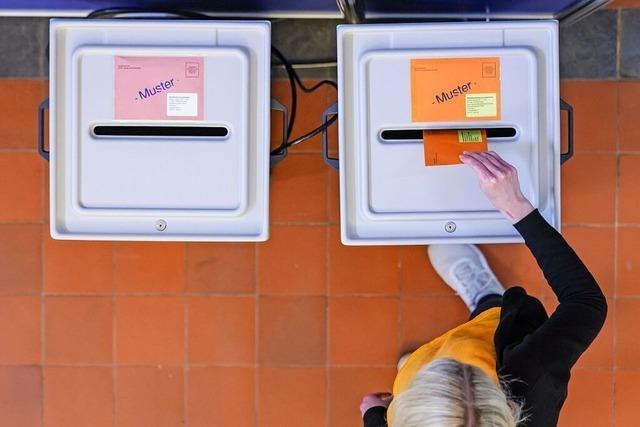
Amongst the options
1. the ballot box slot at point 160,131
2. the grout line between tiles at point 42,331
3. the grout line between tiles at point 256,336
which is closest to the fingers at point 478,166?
the ballot box slot at point 160,131

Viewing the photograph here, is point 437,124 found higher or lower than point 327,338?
higher

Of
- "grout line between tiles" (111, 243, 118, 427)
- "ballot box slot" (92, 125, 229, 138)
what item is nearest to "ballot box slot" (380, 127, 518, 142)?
"ballot box slot" (92, 125, 229, 138)

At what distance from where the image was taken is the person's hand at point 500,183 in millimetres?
1191

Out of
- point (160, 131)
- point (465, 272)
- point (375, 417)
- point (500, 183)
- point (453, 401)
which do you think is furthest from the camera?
point (465, 272)

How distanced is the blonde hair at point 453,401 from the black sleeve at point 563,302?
14 centimetres

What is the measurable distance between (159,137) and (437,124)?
Answer: 1.79 feet

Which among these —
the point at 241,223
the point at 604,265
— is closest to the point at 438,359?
the point at 241,223

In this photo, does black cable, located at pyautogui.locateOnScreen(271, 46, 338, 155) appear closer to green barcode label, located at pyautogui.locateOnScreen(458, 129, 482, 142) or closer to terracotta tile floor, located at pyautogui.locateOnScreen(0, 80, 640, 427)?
terracotta tile floor, located at pyautogui.locateOnScreen(0, 80, 640, 427)

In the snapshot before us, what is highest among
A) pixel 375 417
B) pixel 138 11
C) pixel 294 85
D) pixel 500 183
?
pixel 138 11

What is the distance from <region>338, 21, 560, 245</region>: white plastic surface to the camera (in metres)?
1.26

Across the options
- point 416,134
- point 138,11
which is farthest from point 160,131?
point 416,134

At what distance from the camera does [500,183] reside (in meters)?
1.19

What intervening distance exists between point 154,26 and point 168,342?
89 centimetres

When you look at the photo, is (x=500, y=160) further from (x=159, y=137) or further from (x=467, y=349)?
(x=159, y=137)
